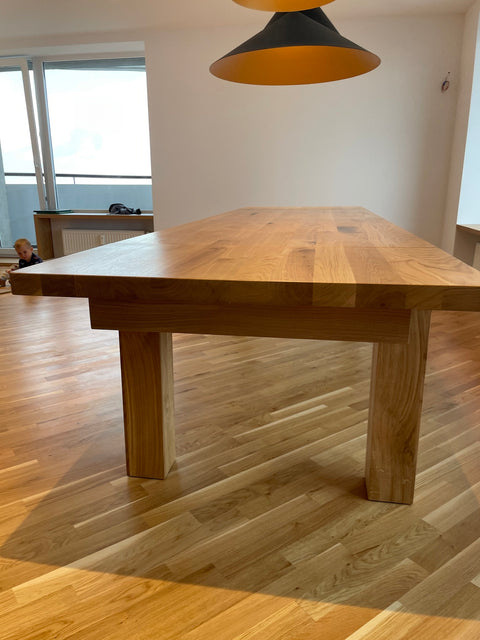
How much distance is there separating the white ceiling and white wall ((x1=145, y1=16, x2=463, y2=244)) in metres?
0.13

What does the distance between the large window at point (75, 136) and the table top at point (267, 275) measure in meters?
4.62

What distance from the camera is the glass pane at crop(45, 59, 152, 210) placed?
5289 mm

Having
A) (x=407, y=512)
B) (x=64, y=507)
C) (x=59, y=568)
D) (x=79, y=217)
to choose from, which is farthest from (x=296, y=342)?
(x=79, y=217)

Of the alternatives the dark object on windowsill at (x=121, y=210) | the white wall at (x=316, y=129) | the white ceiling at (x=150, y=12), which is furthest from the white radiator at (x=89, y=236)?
the white ceiling at (x=150, y=12)

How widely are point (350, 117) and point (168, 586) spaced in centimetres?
428

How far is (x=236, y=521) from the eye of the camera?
4.13ft

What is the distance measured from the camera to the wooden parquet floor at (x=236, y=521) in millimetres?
969

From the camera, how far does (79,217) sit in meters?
5.32

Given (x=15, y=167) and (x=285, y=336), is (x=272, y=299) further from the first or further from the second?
(x=15, y=167)

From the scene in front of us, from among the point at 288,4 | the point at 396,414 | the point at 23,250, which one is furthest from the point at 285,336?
the point at 23,250

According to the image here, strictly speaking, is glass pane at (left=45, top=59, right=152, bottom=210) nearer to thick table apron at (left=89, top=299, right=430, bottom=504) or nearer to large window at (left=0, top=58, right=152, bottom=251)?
large window at (left=0, top=58, right=152, bottom=251)

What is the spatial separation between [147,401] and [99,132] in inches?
193

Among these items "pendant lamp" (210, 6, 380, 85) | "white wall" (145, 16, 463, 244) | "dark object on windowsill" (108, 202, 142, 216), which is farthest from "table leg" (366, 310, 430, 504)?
"dark object on windowsill" (108, 202, 142, 216)

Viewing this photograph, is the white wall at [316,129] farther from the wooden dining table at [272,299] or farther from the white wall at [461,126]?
the wooden dining table at [272,299]
